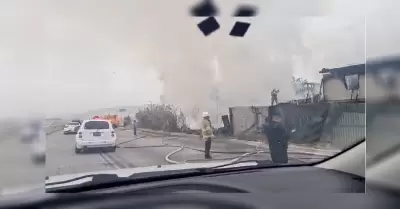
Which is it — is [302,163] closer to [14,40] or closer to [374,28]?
[374,28]

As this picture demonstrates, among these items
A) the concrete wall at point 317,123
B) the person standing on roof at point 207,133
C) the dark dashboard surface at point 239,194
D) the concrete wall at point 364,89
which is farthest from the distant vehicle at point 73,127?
the concrete wall at point 364,89

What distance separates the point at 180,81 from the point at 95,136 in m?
0.48

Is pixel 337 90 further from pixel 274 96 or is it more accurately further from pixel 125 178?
pixel 125 178

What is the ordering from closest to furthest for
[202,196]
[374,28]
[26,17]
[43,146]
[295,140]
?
[26,17] → [43,146] → [202,196] → [374,28] → [295,140]

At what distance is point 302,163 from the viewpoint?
2471 mm

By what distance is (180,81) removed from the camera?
210 cm

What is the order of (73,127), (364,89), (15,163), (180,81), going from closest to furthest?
1. (15,163)
2. (73,127)
3. (180,81)
4. (364,89)

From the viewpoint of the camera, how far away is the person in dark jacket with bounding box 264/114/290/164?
235cm

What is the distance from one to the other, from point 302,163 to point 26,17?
5.39ft

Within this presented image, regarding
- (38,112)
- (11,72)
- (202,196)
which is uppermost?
(11,72)

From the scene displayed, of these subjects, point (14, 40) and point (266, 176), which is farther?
point (266, 176)

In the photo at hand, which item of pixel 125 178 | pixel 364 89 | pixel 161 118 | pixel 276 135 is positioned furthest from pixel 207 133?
pixel 364 89

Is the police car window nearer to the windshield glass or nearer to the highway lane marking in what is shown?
the windshield glass

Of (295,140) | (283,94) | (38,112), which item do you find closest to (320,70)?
(283,94)
